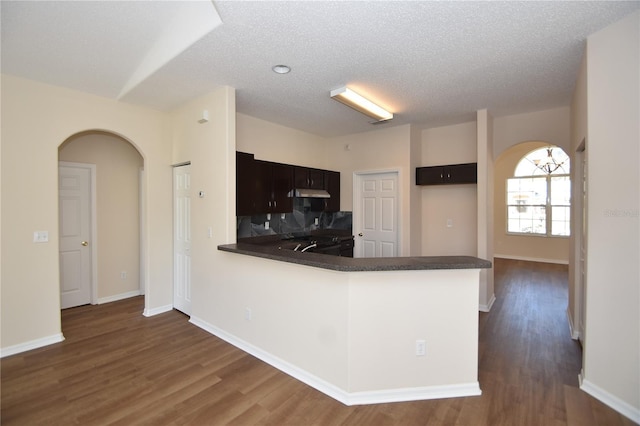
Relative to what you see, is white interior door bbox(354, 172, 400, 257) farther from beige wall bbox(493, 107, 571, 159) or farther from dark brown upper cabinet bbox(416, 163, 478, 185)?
beige wall bbox(493, 107, 571, 159)

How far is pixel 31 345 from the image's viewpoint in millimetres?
3006

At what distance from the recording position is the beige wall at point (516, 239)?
7328 mm

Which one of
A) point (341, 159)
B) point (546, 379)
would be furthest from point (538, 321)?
point (341, 159)

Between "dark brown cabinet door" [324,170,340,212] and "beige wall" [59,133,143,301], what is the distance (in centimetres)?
307

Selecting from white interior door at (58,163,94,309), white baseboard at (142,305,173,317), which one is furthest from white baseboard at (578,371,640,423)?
white interior door at (58,163,94,309)

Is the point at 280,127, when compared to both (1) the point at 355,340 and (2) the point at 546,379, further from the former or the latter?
(2) the point at 546,379

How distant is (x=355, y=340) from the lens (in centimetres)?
220

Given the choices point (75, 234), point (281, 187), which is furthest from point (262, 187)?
point (75, 234)

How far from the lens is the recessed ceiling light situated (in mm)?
2720

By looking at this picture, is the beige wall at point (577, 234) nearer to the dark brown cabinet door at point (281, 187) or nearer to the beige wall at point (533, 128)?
the beige wall at point (533, 128)

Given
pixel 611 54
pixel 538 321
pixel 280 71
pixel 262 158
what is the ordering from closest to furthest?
pixel 611 54 → pixel 280 71 → pixel 538 321 → pixel 262 158

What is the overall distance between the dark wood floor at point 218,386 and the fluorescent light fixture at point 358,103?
2.77 meters

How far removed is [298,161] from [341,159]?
0.85 metres

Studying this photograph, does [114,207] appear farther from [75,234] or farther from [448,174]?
[448,174]
